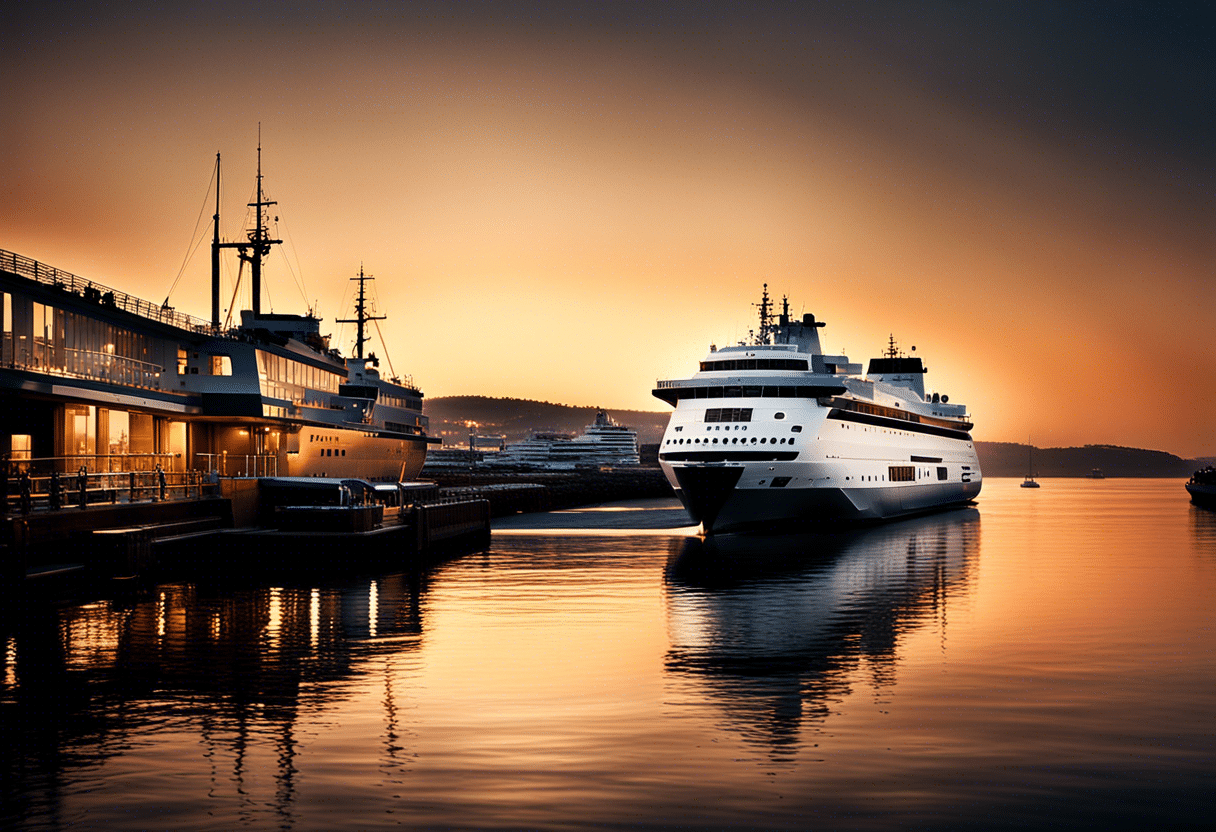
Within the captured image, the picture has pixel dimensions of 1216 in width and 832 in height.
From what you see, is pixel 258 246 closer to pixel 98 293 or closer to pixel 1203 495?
pixel 98 293

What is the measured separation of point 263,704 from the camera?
18.2 meters

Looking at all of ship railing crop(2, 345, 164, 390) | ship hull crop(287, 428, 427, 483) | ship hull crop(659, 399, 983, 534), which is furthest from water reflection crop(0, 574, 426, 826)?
ship hull crop(659, 399, 983, 534)

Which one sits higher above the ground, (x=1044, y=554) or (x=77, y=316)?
(x=77, y=316)

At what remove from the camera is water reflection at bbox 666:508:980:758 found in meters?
19.2

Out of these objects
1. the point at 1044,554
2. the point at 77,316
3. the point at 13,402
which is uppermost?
the point at 77,316

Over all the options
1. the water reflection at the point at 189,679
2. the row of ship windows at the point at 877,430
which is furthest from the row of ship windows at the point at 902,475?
the water reflection at the point at 189,679

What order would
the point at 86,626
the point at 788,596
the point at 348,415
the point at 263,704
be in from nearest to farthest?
the point at 263,704 → the point at 86,626 → the point at 788,596 → the point at 348,415

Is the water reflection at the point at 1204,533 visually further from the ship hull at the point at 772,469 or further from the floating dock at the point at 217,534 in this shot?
the floating dock at the point at 217,534

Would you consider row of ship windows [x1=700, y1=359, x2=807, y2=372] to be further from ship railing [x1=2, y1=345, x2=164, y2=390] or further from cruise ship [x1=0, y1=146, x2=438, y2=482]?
ship railing [x1=2, y1=345, x2=164, y2=390]

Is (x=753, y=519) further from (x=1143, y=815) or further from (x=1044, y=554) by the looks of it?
(x=1143, y=815)

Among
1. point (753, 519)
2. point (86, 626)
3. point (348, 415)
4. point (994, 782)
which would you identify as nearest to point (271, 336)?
point (348, 415)

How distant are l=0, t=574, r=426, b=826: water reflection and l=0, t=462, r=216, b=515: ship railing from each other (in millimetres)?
3160

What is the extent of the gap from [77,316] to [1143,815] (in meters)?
39.7

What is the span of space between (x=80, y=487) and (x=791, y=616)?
20.5 meters
